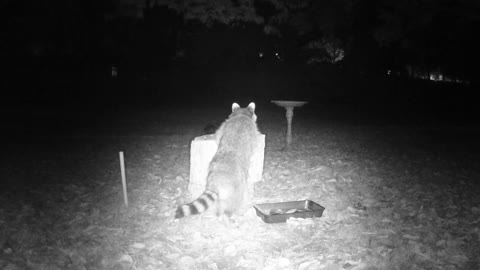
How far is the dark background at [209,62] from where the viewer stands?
77.9 ft

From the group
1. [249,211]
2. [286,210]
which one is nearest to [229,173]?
[249,211]

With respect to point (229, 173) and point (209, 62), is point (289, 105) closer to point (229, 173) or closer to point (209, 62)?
point (229, 173)

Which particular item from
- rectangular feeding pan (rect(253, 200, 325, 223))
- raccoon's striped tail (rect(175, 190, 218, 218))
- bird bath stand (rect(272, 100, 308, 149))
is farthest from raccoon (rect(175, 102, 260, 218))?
bird bath stand (rect(272, 100, 308, 149))

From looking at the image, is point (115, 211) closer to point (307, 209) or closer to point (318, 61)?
point (307, 209)

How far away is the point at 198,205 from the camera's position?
528cm

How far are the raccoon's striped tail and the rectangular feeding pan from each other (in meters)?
0.93

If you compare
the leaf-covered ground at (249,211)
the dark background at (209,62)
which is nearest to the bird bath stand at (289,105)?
the leaf-covered ground at (249,211)

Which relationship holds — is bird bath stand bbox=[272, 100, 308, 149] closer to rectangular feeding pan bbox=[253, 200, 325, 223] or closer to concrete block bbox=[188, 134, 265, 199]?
concrete block bbox=[188, 134, 265, 199]

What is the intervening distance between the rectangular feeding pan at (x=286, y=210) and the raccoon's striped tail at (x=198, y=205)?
3.05 ft

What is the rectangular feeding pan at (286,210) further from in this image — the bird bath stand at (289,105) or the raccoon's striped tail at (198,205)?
the bird bath stand at (289,105)

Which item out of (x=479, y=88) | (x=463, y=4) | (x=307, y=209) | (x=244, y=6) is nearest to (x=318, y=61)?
(x=479, y=88)

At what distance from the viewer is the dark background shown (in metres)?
23.7

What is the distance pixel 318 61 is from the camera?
35844mm

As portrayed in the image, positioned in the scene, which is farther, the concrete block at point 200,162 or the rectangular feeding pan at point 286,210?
the concrete block at point 200,162
